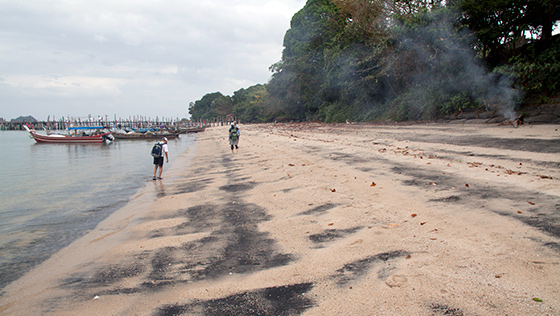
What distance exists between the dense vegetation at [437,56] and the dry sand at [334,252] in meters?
11.5

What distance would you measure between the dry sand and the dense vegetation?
37.7ft

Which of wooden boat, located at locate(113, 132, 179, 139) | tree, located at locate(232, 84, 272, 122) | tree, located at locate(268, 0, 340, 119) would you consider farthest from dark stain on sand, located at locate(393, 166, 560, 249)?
tree, located at locate(232, 84, 272, 122)

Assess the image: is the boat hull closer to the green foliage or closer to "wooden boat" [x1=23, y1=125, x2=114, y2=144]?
"wooden boat" [x1=23, y1=125, x2=114, y2=144]

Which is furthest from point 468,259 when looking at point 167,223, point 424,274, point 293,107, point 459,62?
point 293,107

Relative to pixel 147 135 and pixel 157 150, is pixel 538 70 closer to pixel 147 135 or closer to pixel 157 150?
pixel 157 150

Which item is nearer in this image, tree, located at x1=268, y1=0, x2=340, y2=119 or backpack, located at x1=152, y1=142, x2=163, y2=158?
backpack, located at x1=152, y1=142, x2=163, y2=158

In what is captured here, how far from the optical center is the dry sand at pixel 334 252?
2758mm

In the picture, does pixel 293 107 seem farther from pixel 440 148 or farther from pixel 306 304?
pixel 306 304

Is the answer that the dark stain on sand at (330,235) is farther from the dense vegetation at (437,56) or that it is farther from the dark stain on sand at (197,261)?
the dense vegetation at (437,56)

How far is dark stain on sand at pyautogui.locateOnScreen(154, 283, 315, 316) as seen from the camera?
2768mm

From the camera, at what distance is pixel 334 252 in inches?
146

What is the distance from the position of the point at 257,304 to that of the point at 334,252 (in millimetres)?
1197

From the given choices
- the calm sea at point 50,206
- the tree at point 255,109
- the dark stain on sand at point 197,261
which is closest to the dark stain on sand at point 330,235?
the dark stain on sand at point 197,261

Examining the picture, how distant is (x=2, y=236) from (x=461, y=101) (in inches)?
821
